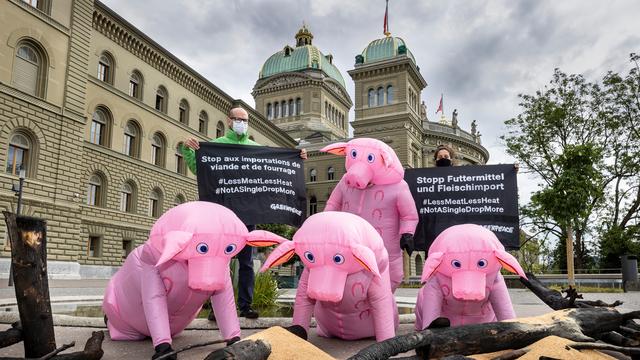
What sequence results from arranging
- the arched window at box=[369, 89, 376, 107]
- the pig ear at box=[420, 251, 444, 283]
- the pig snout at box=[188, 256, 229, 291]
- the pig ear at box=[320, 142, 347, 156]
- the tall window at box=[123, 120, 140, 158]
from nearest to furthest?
the pig snout at box=[188, 256, 229, 291], the pig ear at box=[420, 251, 444, 283], the pig ear at box=[320, 142, 347, 156], the tall window at box=[123, 120, 140, 158], the arched window at box=[369, 89, 376, 107]

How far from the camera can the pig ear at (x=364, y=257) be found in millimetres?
3537

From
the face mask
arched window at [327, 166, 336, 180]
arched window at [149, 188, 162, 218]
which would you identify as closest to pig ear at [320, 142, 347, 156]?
the face mask

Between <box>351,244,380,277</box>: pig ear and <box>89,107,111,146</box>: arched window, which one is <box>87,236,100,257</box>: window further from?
<box>351,244,380,277</box>: pig ear

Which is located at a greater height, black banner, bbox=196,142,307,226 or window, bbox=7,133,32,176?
window, bbox=7,133,32,176

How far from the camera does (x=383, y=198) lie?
5.29 metres

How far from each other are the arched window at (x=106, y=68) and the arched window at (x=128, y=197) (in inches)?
247

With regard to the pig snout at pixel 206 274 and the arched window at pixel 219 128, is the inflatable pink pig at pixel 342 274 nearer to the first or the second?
the pig snout at pixel 206 274

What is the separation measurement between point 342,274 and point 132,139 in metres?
30.8

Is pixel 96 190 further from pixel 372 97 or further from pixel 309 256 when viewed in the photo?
pixel 372 97

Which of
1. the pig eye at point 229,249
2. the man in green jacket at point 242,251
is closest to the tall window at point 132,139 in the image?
the man in green jacket at point 242,251

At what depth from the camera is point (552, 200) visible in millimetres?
17453

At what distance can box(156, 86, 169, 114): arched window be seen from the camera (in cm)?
3425

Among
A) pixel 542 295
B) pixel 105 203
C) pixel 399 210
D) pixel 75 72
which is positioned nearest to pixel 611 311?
pixel 542 295

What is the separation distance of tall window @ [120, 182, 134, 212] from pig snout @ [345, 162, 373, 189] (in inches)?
1090
